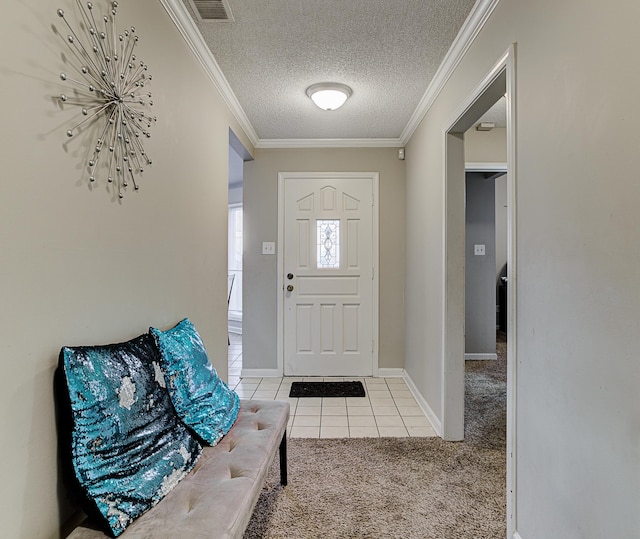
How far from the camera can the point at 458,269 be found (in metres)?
2.44

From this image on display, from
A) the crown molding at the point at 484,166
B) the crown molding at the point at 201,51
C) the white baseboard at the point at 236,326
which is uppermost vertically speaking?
the crown molding at the point at 201,51

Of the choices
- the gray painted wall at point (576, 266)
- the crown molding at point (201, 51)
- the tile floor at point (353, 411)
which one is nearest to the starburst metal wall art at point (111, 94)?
the crown molding at point (201, 51)

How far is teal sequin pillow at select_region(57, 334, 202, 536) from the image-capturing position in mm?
969

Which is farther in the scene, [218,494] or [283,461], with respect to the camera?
Answer: [283,461]

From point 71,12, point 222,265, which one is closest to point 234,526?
point 71,12

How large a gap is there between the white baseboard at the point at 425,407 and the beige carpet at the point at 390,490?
0.40 feet

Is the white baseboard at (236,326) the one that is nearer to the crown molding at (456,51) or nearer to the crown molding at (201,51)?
the crown molding at (201,51)

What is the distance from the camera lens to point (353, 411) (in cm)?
294

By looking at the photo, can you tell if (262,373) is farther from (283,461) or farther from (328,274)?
(283,461)

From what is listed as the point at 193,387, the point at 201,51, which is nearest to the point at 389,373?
the point at 193,387

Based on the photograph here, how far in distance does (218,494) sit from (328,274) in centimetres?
280

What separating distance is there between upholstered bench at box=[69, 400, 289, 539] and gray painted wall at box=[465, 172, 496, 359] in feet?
11.6

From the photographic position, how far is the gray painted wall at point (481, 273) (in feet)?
14.9

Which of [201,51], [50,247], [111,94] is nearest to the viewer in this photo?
[50,247]
